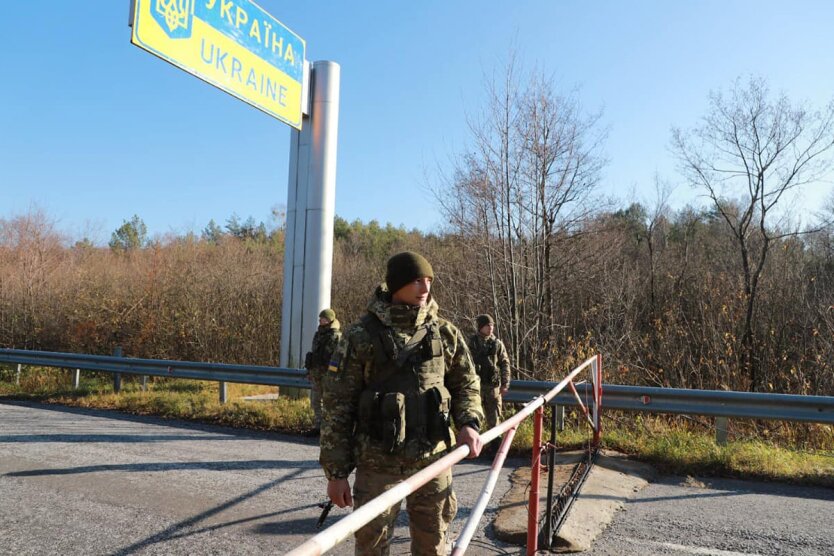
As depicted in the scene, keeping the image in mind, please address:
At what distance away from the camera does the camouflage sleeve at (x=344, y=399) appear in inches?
100

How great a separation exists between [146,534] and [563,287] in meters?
10.3

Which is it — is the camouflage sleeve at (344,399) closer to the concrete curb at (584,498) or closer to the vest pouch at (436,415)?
the vest pouch at (436,415)

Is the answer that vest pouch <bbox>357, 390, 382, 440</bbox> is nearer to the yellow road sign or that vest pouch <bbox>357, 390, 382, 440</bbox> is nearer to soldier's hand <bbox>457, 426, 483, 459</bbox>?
soldier's hand <bbox>457, 426, 483, 459</bbox>

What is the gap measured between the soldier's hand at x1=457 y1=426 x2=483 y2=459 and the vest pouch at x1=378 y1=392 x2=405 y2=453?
0.88ft

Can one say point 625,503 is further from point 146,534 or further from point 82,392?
point 82,392

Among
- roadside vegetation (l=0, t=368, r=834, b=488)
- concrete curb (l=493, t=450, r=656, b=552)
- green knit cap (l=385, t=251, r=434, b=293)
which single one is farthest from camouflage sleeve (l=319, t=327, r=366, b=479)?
roadside vegetation (l=0, t=368, r=834, b=488)

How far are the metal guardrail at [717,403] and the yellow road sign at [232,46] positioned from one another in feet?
20.9

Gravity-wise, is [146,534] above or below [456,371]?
below

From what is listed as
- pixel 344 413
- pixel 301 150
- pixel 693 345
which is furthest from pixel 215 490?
pixel 693 345

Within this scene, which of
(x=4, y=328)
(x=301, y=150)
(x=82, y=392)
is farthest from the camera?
(x=4, y=328)

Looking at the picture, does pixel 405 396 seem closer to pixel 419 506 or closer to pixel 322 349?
pixel 419 506

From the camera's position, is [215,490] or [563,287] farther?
[563,287]

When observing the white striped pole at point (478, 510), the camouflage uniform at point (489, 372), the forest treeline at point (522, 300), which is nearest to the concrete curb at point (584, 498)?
the camouflage uniform at point (489, 372)

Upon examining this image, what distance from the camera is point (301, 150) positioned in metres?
10.4
